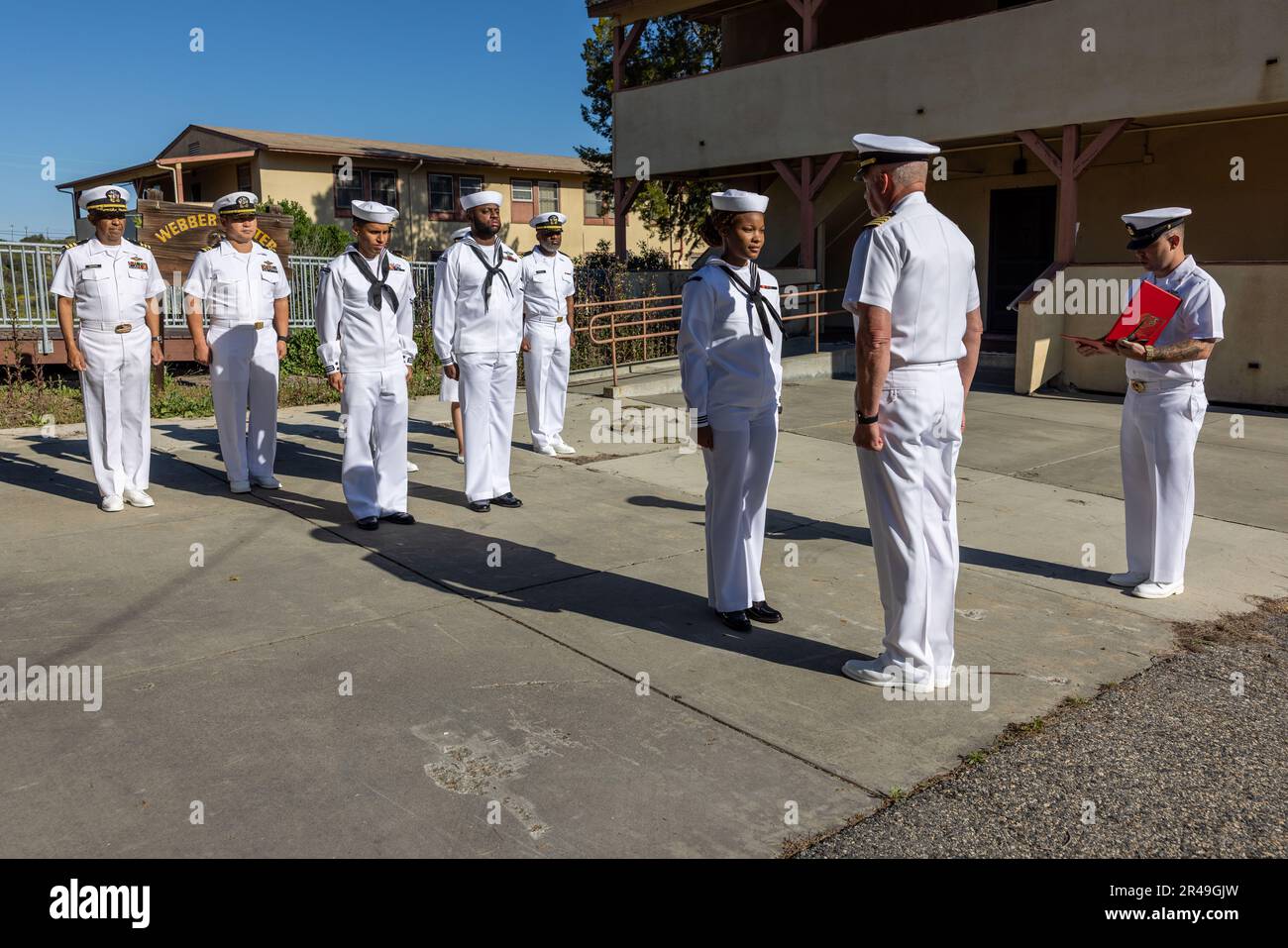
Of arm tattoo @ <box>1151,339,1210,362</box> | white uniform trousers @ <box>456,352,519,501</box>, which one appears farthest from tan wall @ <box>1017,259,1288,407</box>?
white uniform trousers @ <box>456,352,519,501</box>

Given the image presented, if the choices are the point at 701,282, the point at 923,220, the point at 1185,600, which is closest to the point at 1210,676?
the point at 1185,600

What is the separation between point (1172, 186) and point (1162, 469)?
11.9m

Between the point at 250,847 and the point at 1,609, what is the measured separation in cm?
278

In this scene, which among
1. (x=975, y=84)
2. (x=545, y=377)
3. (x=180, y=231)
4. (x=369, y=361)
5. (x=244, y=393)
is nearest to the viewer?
(x=369, y=361)

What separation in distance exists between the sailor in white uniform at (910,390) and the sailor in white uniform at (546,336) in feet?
17.6

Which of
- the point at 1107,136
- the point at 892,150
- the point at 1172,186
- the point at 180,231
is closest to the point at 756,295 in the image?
the point at 892,150

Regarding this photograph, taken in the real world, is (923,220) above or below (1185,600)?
above

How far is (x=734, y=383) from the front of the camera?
4867 mm

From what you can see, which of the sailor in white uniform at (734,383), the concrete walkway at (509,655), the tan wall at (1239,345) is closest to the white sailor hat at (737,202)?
the sailor in white uniform at (734,383)

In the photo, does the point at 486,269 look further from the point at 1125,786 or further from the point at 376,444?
the point at 1125,786

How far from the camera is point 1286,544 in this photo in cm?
654

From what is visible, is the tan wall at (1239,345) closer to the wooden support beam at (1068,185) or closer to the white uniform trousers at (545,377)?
the wooden support beam at (1068,185)
